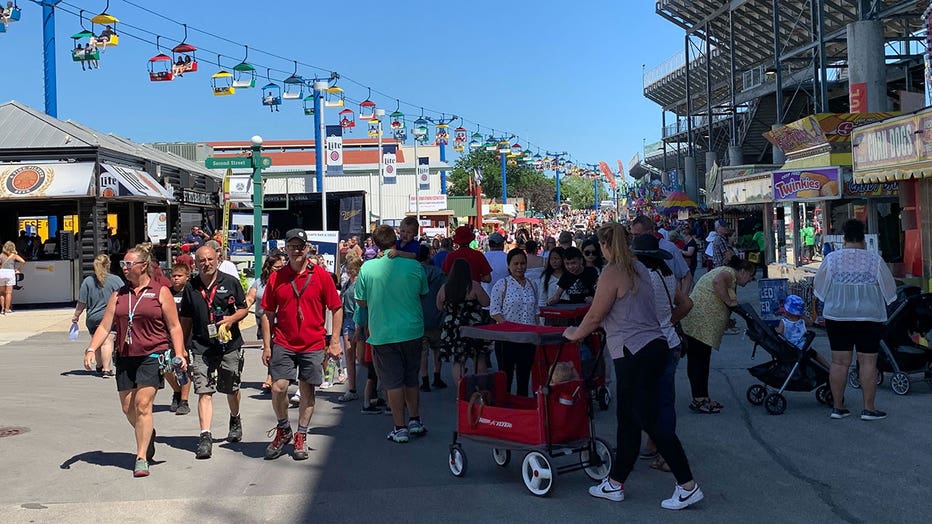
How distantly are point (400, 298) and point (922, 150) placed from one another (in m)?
7.11

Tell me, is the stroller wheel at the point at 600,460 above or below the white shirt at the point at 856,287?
below

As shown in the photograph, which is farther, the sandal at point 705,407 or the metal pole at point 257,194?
the metal pole at point 257,194

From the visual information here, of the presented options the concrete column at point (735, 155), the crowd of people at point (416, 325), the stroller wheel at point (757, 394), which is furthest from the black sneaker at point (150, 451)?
the concrete column at point (735, 155)

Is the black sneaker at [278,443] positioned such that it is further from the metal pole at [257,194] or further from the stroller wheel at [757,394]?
the metal pole at [257,194]

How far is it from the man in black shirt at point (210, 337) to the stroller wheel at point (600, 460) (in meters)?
3.12

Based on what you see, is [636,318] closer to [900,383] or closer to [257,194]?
[900,383]

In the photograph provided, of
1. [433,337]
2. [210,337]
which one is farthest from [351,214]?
[210,337]

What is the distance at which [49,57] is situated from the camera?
27094 mm

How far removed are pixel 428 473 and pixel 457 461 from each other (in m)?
0.31

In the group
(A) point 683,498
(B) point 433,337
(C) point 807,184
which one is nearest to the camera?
(A) point 683,498

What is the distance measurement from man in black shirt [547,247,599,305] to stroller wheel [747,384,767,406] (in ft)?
6.14

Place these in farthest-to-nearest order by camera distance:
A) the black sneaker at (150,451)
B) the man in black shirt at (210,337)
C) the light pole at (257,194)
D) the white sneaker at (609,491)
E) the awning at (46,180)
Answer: the awning at (46,180)
the light pole at (257,194)
the man in black shirt at (210,337)
the black sneaker at (150,451)
the white sneaker at (609,491)

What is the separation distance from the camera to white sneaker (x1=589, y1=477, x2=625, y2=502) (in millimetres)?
6473

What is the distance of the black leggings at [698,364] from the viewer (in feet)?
30.0
